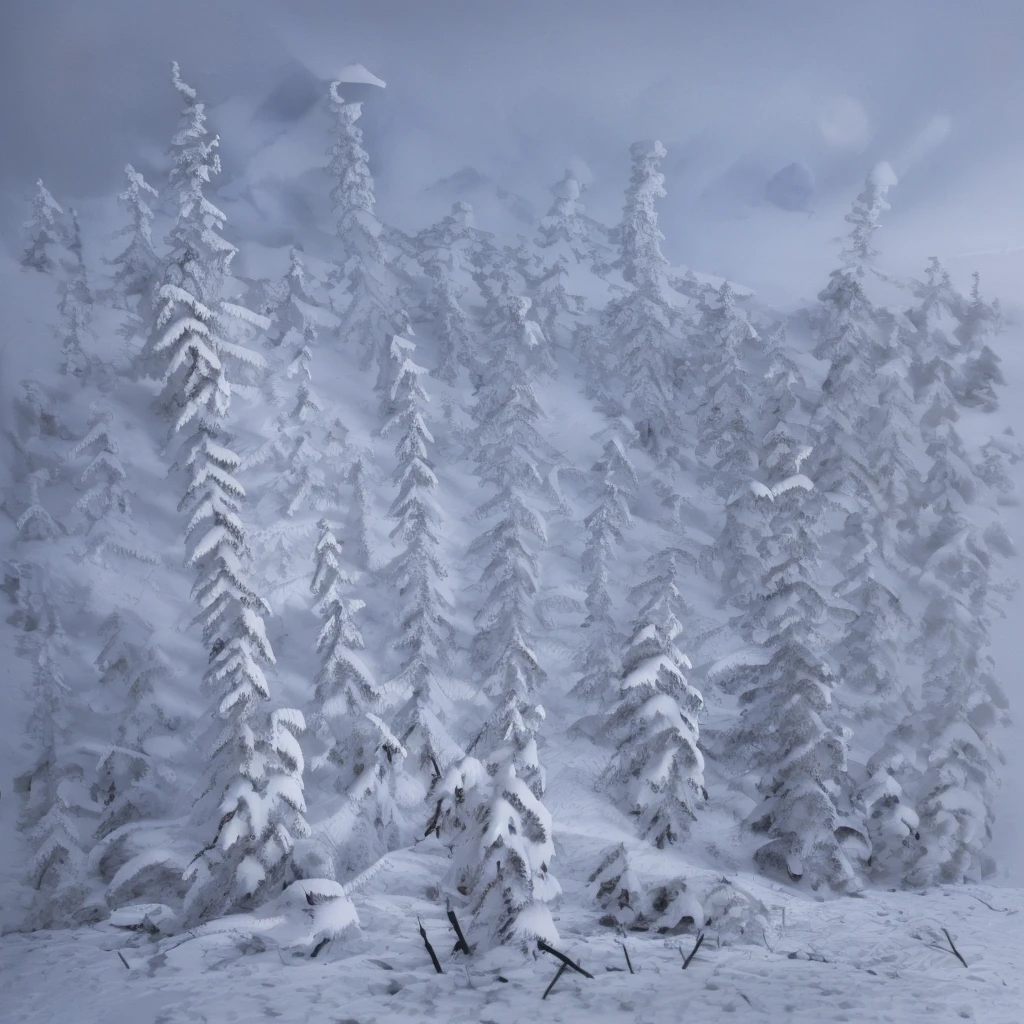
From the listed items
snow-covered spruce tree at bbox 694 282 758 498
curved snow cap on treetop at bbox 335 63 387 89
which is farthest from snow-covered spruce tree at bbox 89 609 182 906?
snow-covered spruce tree at bbox 694 282 758 498

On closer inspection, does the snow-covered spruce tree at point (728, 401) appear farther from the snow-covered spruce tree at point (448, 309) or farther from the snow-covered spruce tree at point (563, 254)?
the snow-covered spruce tree at point (448, 309)

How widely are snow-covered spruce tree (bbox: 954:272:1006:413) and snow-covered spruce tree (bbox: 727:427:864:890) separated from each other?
9.43m

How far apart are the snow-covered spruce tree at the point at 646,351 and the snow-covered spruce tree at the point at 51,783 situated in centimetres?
2371

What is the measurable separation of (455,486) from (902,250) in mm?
17763

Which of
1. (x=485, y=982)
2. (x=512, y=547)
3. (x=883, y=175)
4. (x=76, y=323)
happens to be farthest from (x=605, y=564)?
(x=76, y=323)

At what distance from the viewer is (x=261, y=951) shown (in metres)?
6.68

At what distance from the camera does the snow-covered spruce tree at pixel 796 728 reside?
46.3 feet

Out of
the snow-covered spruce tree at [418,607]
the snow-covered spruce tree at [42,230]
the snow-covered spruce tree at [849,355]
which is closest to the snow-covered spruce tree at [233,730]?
the snow-covered spruce tree at [42,230]

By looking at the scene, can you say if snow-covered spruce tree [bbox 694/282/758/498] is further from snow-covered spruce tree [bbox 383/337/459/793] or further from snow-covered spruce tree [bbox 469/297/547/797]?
snow-covered spruce tree [bbox 383/337/459/793]

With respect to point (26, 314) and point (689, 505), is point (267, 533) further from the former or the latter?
point (689, 505)

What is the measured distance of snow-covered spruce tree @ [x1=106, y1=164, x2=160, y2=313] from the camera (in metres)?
25.5

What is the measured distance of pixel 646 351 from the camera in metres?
30.3

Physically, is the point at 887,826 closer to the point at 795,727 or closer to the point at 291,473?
the point at 795,727

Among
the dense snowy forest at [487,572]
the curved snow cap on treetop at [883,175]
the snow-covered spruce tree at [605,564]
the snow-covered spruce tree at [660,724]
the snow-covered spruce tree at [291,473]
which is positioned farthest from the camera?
the snow-covered spruce tree at [291,473]
